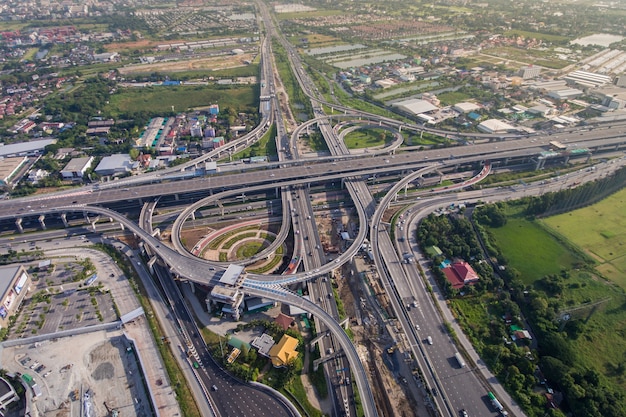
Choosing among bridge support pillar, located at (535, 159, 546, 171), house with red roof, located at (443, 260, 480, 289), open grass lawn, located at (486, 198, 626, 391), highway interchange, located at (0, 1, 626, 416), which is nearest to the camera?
highway interchange, located at (0, 1, 626, 416)

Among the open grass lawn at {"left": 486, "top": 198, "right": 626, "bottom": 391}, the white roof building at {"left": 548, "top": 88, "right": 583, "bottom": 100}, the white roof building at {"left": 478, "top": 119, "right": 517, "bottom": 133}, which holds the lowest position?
the open grass lawn at {"left": 486, "top": 198, "right": 626, "bottom": 391}

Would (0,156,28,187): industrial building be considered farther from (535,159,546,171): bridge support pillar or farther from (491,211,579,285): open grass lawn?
(535,159,546,171): bridge support pillar

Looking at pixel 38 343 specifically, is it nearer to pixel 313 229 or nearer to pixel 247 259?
pixel 247 259

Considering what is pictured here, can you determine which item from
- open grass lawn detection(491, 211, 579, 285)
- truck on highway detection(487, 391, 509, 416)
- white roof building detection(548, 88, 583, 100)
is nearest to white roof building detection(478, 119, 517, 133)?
white roof building detection(548, 88, 583, 100)

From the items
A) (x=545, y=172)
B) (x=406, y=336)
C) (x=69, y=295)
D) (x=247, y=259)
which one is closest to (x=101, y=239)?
(x=69, y=295)

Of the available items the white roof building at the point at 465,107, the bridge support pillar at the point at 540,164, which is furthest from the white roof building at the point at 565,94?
the bridge support pillar at the point at 540,164

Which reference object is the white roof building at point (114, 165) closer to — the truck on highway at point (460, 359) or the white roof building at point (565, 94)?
the truck on highway at point (460, 359)
